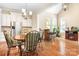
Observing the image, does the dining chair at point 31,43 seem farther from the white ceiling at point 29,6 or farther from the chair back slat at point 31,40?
the white ceiling at point 29,6

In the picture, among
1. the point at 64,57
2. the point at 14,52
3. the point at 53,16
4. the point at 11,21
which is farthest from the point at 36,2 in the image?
the point at 64,57

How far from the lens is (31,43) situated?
199cm

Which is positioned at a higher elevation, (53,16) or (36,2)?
(36,2)

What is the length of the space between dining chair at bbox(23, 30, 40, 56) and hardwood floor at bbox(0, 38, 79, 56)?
0.31 ft

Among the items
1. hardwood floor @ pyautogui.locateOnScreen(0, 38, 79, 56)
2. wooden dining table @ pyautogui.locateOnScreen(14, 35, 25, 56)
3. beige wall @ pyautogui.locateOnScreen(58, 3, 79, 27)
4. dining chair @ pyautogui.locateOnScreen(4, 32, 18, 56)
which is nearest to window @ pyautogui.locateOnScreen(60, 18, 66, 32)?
beige wall @ pyautogui.locateOnScreen(58, 3, 79, 27)

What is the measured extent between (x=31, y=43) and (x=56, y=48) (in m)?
0.45

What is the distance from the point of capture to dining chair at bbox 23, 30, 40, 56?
6.44 ft

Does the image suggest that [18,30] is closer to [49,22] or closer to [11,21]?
[11,21]

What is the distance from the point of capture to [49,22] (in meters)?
1.93

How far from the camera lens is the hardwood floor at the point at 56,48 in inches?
74.9

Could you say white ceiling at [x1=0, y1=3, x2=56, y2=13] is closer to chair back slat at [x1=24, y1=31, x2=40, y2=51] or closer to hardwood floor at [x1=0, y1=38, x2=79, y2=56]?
chair back slat at [x1=24, y1=31, x2=40, y2=51]

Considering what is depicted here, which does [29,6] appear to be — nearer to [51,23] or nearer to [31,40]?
[51,23]

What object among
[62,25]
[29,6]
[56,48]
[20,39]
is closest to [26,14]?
[29,6]

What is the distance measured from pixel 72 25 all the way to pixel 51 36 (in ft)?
1.35
